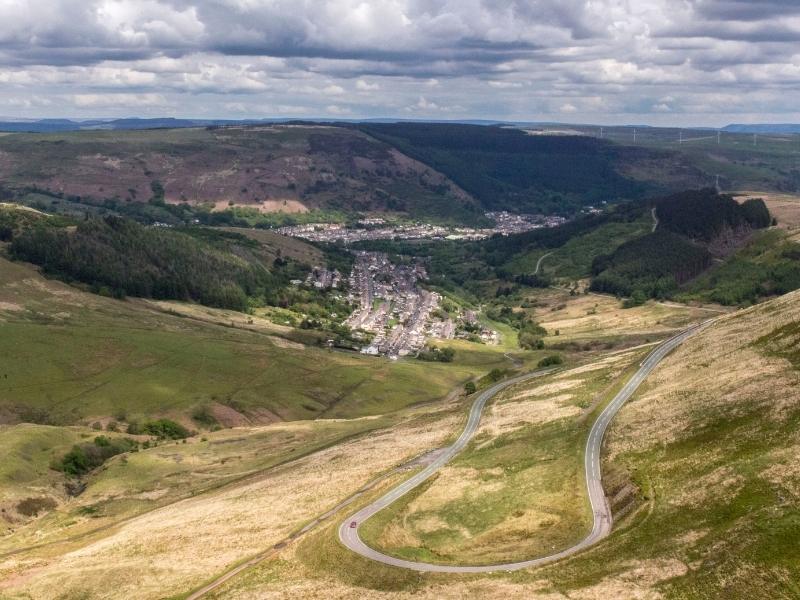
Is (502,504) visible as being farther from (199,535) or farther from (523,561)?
(199,535)

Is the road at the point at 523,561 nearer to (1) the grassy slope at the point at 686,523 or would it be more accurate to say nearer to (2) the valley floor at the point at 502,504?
(2) the valley floor at the point at 502,504

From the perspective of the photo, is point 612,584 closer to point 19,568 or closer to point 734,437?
point 734,437

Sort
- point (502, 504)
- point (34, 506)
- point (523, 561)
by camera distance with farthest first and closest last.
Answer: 1. point (34, 506)
2. point (502, 504)
3. point (523, 561)

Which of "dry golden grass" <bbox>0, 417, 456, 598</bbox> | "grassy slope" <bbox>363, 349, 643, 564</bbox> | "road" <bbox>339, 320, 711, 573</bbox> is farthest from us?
"dry golden grass" <bbox>0, 417, 456, 598</bbox>

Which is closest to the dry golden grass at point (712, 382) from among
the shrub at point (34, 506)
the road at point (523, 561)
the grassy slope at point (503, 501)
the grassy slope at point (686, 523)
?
the grassy slope at point (686, 523)

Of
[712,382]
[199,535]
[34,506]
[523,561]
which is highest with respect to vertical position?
[712,382]

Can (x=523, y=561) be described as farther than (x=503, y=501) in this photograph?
No

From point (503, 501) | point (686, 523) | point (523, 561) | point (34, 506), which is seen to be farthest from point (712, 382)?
point (34, 506)

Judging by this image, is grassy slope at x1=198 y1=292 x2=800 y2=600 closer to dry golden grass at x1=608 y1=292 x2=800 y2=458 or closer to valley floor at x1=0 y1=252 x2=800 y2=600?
valley floor at x1=0 y1=252 x2=800 y2=600

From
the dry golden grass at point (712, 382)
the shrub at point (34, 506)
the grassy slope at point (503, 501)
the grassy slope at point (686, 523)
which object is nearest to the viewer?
the grassy slope at point (686, 523)

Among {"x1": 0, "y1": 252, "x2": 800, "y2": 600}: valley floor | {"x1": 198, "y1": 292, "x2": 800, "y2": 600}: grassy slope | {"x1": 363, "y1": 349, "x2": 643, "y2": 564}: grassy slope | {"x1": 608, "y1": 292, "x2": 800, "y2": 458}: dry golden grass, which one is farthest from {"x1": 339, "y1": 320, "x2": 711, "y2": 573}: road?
{"x1": 608, "y1": 292, "x2": 800, "y2": 458}: dry golden grass

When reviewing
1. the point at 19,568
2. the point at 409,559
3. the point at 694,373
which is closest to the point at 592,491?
the point at 409,559

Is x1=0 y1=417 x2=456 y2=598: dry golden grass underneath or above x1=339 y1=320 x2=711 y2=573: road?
underneath
